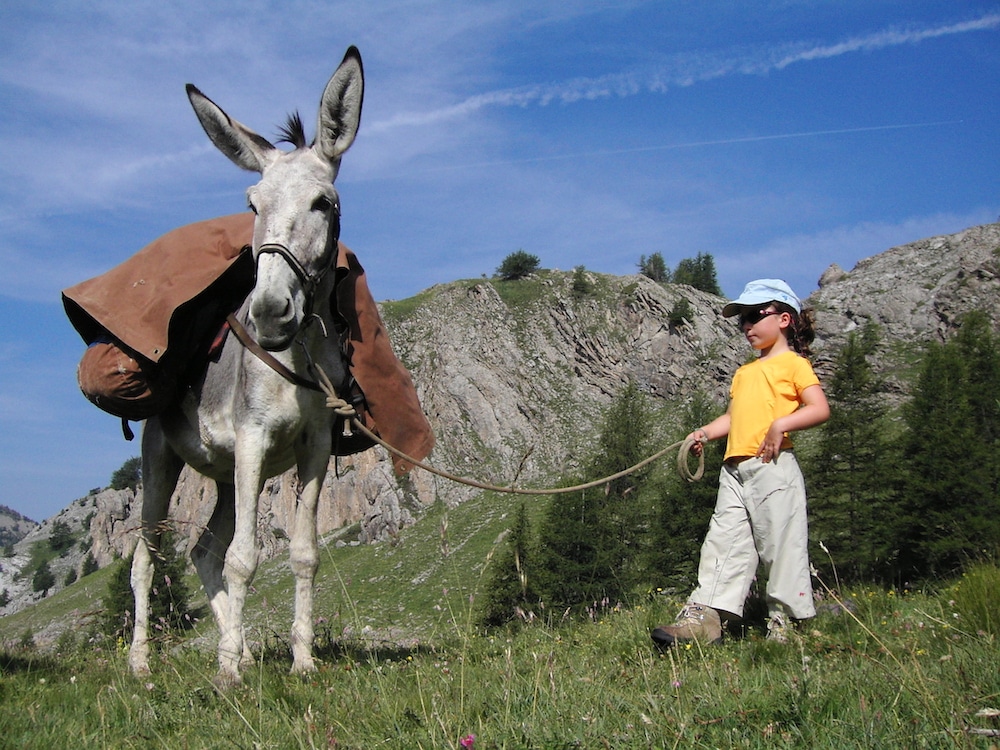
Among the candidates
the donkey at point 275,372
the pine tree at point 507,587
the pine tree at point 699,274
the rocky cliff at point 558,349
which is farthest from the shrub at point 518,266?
the donkey at point 275,372

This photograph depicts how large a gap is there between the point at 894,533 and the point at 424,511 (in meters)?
58.1

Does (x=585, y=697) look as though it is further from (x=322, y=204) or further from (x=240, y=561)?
(x=322, y=204)

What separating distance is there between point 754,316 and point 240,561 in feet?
13.6

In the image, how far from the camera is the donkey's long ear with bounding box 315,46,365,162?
5262mm

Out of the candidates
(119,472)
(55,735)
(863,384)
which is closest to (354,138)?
(55,735)

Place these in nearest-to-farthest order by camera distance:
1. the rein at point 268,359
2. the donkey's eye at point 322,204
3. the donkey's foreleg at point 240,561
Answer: the donkey's foreleg at point 240,561, the donkey's eye at point 322,204, the rein at point 268,359

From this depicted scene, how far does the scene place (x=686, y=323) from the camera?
399 feet

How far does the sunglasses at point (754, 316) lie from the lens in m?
5.74

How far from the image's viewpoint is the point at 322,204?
511 cm

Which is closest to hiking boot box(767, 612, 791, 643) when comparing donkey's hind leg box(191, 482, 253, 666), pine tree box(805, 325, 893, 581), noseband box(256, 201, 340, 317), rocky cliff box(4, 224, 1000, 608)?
noseband box(256, 201, 340, 317)

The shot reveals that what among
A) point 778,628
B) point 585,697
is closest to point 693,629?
point 778,628

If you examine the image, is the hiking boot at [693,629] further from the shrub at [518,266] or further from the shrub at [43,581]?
the shrub at [43,581]

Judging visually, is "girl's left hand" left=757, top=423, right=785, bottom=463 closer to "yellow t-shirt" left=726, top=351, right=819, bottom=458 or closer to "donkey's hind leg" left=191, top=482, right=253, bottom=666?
"yellow t-shirt" left=726, top=351, right=819, bottom=458

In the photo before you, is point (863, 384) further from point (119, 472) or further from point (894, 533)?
point (119, 472)
